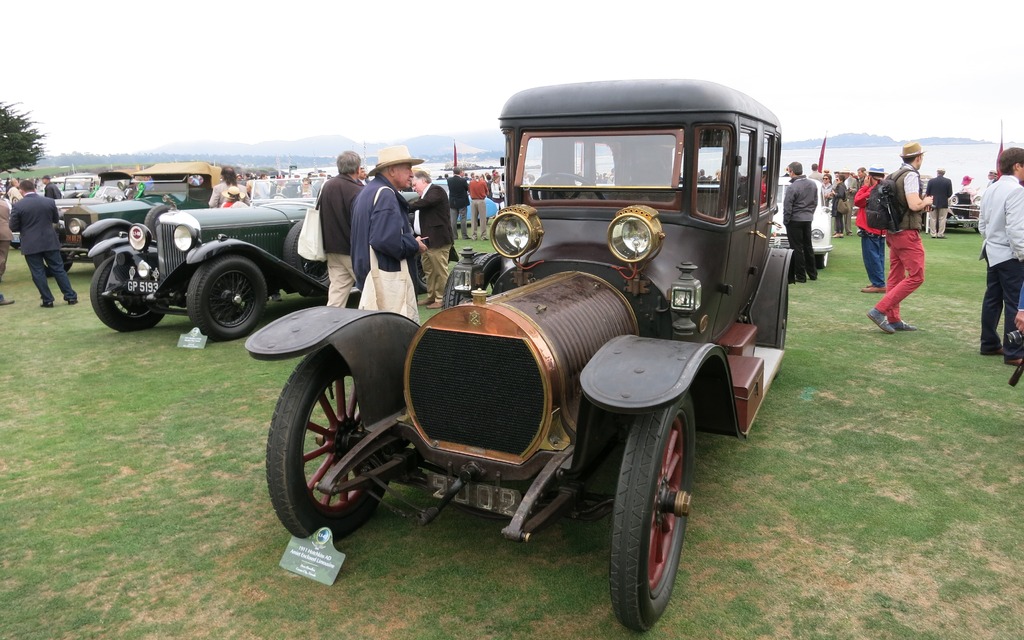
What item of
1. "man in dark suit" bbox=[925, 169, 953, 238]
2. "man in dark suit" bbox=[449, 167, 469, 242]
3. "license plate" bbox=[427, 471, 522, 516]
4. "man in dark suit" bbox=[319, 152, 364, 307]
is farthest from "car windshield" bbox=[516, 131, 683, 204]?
"man in dark suit" bbox=[925, 169, 953, 238]

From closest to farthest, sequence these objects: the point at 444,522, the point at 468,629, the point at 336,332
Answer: the point at 468,629 < the point at 336,332 < the point at 444,522

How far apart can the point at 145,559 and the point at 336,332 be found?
140 cm

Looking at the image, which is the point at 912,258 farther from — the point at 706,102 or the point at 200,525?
the point at 200,525

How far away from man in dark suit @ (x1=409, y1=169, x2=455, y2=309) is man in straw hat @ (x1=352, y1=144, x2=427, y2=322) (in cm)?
241

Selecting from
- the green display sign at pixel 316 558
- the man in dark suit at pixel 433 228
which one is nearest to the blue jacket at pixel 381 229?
the man in dark suit at pixel 433 228

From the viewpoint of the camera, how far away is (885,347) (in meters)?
6.65

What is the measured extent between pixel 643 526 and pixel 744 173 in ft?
8.67

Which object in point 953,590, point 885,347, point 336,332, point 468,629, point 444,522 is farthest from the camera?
point 885,347

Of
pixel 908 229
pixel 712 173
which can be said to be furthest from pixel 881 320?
pixel 712 173

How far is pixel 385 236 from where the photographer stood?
5367 millimetres

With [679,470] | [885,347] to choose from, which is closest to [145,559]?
[679,470]

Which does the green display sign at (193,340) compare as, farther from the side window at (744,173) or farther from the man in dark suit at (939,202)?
the man in dark suit at (939,202)

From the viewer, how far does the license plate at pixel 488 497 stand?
293 cm

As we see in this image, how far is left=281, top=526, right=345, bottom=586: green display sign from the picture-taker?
308 centimetres
